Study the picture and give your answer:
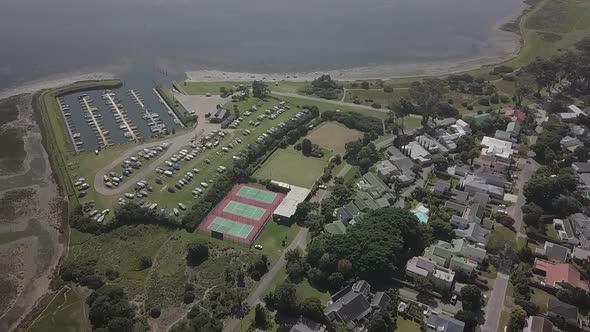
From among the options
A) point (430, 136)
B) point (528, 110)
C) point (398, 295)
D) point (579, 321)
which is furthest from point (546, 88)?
point (398, 295)

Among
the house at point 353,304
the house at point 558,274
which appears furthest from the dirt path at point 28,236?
the house at point 558,274

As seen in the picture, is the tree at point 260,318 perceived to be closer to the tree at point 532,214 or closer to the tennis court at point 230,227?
the tennis court at point 230,227

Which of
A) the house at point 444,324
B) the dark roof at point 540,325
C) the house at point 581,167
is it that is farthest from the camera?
the house at point 581,167

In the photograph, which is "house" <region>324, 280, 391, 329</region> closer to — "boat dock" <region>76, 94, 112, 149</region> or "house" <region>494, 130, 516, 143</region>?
"house" <region>494, 130, 516, 143</region>

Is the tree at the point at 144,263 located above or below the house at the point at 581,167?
above

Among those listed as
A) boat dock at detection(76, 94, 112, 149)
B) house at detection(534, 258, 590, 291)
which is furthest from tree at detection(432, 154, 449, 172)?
boat dock at detection(76, 94, 112, 149)

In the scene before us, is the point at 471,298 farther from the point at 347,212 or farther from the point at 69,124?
the point at 69,124
